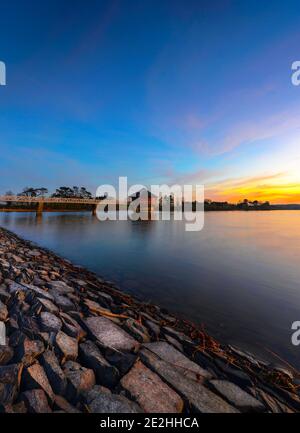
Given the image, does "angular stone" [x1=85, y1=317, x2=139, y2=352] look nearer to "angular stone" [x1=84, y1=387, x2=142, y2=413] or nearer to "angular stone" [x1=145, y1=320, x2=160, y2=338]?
"angular stone" [x1=145, y1=320, x2=160, y2=338]

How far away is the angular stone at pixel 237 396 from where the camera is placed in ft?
6.38

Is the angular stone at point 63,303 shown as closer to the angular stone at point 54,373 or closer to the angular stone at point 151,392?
the angular stone at point 54,373

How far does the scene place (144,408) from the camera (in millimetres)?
1733

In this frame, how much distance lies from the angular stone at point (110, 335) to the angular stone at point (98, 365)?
7.3 inches

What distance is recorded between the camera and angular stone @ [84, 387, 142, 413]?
166 cm

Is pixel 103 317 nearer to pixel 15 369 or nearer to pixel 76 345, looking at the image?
pixel 76 345

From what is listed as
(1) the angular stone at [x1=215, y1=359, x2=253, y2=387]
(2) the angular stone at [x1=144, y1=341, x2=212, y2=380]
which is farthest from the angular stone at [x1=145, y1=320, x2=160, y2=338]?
(1) the angular stone at [x1=215, y1=359, x2=253, y2=387]

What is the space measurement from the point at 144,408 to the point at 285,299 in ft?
17.8

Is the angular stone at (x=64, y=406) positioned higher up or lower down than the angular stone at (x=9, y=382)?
lower down

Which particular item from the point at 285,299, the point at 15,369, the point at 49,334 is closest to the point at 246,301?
the point at 285,299

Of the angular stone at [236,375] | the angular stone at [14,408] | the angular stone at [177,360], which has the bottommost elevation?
the angular stone at [236,375]

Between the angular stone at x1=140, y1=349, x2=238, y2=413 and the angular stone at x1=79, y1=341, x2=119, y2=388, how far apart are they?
432 mm

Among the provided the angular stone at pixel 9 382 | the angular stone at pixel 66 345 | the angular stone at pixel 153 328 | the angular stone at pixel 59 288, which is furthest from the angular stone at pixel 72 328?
the angular stone at pixel 59 288
